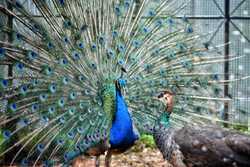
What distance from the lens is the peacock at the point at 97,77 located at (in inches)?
207

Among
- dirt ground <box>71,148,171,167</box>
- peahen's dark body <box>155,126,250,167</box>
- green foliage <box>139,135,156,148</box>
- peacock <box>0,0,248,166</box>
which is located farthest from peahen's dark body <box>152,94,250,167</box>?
green foliage <box>139,135,156,148</box>

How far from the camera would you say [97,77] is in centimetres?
562

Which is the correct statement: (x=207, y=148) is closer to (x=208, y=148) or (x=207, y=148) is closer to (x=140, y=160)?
(x=208, y=148)

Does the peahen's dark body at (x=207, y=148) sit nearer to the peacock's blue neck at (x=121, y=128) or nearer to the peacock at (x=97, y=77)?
the peacock at (x=97, y=77)

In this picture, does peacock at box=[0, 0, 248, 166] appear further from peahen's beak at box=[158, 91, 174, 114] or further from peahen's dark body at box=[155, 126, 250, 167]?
peahen's dark body at box=[155, 126, 250, 167]

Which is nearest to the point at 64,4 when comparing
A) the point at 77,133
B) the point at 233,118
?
the point at 77,133

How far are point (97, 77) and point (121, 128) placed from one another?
66 centimetres

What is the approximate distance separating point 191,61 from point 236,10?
3035 mm

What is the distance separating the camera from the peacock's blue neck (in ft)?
17.2

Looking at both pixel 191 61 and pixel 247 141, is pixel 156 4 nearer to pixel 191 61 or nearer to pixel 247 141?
pixel 191 61

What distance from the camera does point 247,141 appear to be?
4.31 metres

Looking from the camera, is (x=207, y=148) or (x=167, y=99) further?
(x=167, y=99)

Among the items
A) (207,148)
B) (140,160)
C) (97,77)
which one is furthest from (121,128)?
(140,160)

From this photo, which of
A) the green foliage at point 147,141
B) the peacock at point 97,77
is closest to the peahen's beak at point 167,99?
the peacock at point 97,77
